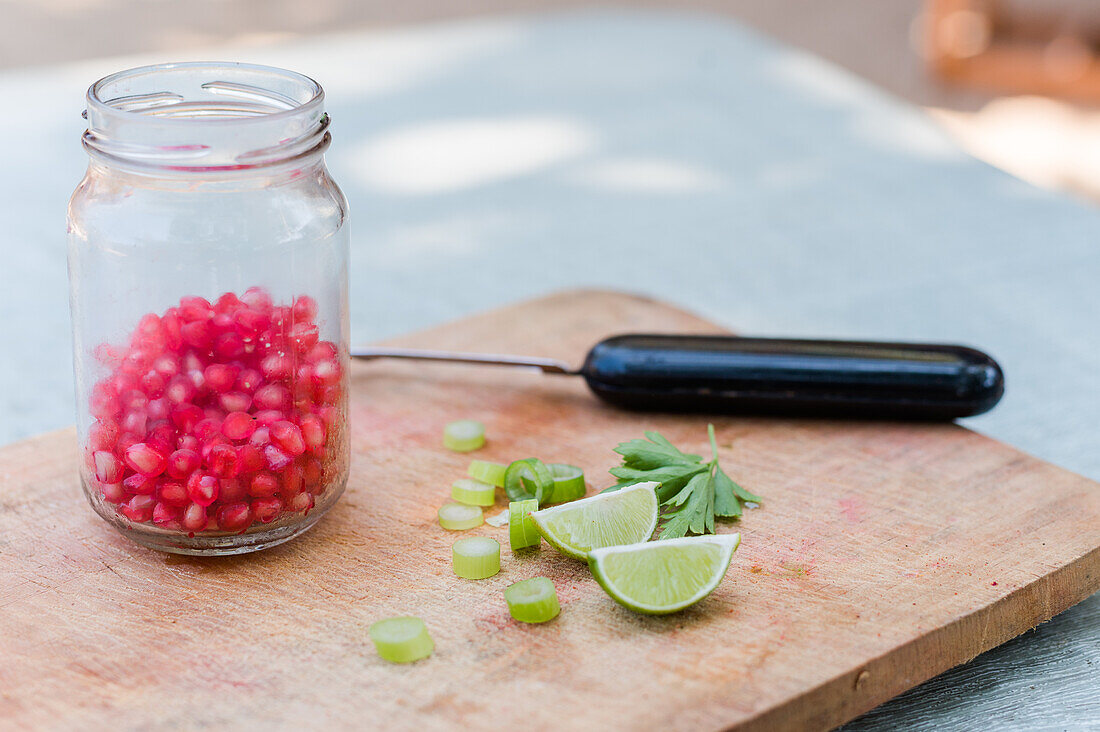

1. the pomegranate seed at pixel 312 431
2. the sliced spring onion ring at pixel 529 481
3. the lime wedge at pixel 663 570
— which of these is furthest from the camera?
the sliced spring onion ring at pixel 529 481

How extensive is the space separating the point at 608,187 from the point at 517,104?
45 cm

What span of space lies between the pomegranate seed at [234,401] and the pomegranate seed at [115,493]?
139 mm

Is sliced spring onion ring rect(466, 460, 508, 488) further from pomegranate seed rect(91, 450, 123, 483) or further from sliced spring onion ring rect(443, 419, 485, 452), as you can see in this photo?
pomegranate seed rect(91, 450, 123, 483)

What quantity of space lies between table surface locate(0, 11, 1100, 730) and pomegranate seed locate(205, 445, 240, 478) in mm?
639

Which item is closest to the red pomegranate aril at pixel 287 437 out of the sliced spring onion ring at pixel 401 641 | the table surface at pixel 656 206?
the sliced spring onion ring at pixel 401 641

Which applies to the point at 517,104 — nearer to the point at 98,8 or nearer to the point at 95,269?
the point at 95,269

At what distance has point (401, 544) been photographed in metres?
1.28

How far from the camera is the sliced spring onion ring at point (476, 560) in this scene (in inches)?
47.8

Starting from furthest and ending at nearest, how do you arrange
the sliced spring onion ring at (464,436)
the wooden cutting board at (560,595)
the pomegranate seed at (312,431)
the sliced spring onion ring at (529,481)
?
the sliced spring onion ring at (464,436) < the sliced spring onion ring at (529,481) < the pomegranate seed at (312,431) < the wooden cutting board at (560,595)

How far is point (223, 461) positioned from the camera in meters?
1.17

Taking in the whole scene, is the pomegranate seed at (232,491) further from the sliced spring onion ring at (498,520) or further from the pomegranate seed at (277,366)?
the sliced spring onion ring at (498,520)

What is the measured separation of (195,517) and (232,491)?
0.15 feet

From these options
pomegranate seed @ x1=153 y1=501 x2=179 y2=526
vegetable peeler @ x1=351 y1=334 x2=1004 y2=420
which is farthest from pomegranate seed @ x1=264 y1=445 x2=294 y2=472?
vegetable peeler @ x1=351 y1=334 x2=1004 y2=420

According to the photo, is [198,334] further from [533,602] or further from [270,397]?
[533,602]
